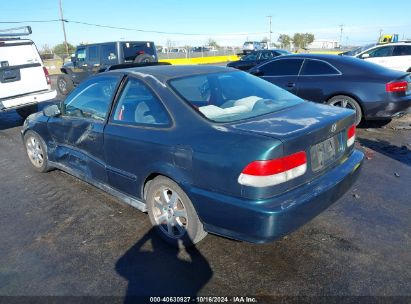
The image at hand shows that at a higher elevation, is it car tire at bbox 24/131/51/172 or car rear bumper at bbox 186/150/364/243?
car rear bumper at bbox 186/150/364/243

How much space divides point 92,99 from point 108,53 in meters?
10.0

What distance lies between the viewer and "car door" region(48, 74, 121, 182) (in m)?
3.64

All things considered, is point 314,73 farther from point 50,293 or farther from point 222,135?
point 50,293

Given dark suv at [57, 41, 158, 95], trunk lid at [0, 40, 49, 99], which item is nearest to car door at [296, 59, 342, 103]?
trunk lid at [0, 40, 49, 99]

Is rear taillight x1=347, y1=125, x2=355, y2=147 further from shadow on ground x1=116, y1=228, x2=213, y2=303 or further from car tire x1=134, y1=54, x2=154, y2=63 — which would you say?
car tire x1=134, y1=54, x2=154, y2=63

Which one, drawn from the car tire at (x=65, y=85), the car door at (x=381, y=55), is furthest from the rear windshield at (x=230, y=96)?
the car door at (x=381, y=55)

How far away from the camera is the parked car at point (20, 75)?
26.5 ft

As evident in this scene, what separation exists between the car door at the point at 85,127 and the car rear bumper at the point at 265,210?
142 centimetres

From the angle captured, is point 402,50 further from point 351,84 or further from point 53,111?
point 53,111

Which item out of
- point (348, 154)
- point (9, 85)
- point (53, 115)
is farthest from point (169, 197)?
point (9, 85)

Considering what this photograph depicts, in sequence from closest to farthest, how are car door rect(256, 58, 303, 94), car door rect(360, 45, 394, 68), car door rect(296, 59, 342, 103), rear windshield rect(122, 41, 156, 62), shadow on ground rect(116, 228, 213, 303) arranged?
1. shadow on ground rect(116, 228, 213, 303)
2. car door rect(296, 59, 342, 103)
3. car door rect(256, 58, 303, 94)
4. rear windshield rect(122, 41, 156, 62)
5. car door rect(360, 45, 394, 68)

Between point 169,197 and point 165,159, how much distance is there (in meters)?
0.42

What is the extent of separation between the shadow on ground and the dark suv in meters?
10.6

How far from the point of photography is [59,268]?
9.64ft
